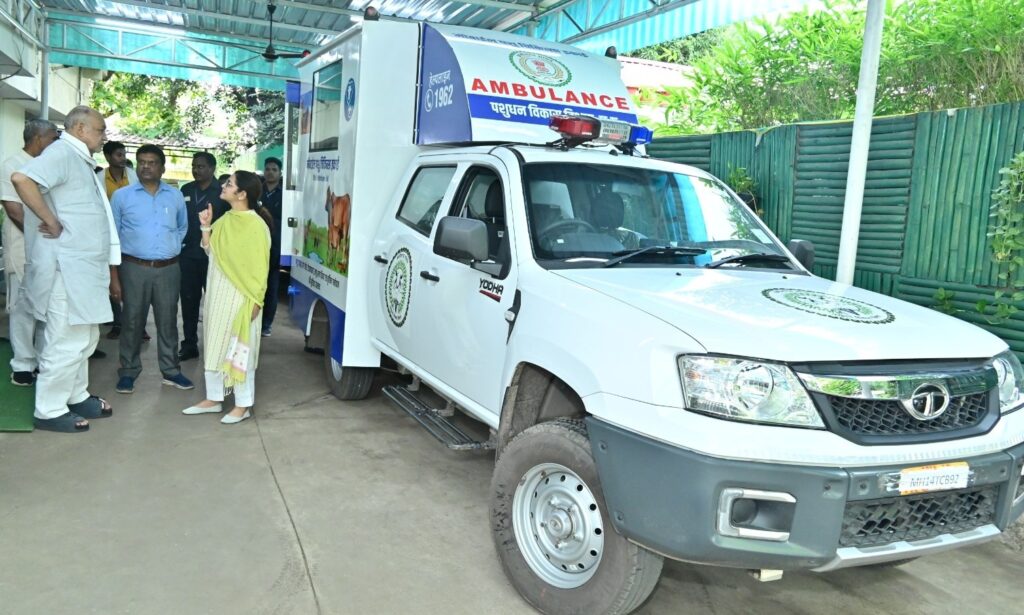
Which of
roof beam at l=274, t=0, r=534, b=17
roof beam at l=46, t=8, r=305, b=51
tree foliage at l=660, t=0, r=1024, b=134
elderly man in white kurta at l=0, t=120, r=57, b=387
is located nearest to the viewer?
elderly man in white kurta at l=0, t=120, r=57, b=387

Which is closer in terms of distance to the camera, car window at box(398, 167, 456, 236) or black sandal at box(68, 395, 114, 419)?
car window at box(398, 167, 456, 236)

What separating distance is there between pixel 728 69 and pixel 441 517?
693 centimetres

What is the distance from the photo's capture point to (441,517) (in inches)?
163

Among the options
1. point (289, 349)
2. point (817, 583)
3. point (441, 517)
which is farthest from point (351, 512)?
point (289, 349)

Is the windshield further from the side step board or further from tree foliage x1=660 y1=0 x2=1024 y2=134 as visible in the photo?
tree foliage x1=660 y1=0 x2=1024 y2=134

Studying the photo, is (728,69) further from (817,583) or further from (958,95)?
(817,583)

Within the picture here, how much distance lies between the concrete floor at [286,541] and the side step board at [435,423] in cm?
30

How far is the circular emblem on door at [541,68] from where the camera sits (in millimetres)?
5000

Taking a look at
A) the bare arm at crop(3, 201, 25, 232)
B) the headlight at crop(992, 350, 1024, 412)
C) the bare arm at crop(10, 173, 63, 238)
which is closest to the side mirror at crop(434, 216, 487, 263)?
the headlight at crop(992, 350, 1024, 412)

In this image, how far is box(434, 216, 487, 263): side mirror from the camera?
11.7 ft

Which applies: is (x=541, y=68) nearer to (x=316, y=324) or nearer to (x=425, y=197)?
(x=425, y=197)

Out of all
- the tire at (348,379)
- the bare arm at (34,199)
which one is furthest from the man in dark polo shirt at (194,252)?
the bare arm at (34,199)

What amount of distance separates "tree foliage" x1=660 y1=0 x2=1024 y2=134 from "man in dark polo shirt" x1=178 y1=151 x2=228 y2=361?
18.2ft

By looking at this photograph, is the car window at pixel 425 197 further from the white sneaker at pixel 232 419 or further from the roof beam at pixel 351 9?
the roof beam at pixel 351 9
